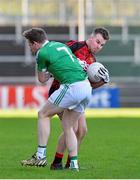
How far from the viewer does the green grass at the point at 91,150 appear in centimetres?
925

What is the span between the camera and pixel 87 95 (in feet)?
31.2

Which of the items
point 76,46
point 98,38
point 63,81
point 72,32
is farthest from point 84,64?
point 72,32

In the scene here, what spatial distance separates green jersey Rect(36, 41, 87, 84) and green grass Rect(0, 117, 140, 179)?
3.79ft

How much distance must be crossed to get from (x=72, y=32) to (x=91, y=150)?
66.0 ft

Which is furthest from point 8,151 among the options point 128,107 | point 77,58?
point 128,107

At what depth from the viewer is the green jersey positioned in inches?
370

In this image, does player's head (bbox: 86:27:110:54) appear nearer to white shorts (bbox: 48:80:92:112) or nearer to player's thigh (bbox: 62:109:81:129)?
→ white shorts (bbox: 48:80:92:112)

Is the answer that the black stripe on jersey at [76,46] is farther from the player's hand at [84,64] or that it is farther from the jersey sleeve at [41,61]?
the jersey sleeve at [41,61]

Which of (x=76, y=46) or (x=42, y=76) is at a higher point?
(x=76, y=46)

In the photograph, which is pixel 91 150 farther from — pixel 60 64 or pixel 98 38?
pixel 60 64

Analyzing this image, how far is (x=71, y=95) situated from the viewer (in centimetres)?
944

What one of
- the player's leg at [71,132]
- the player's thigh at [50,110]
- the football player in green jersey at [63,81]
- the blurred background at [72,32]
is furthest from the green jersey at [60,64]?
the blurred background at [72,32]

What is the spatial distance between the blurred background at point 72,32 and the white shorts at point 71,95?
22.2 metres

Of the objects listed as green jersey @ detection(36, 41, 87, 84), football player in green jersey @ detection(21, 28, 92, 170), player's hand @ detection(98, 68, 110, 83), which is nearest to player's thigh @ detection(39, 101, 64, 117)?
football player in green jersey @ detection(21, 28, 92, 170)
